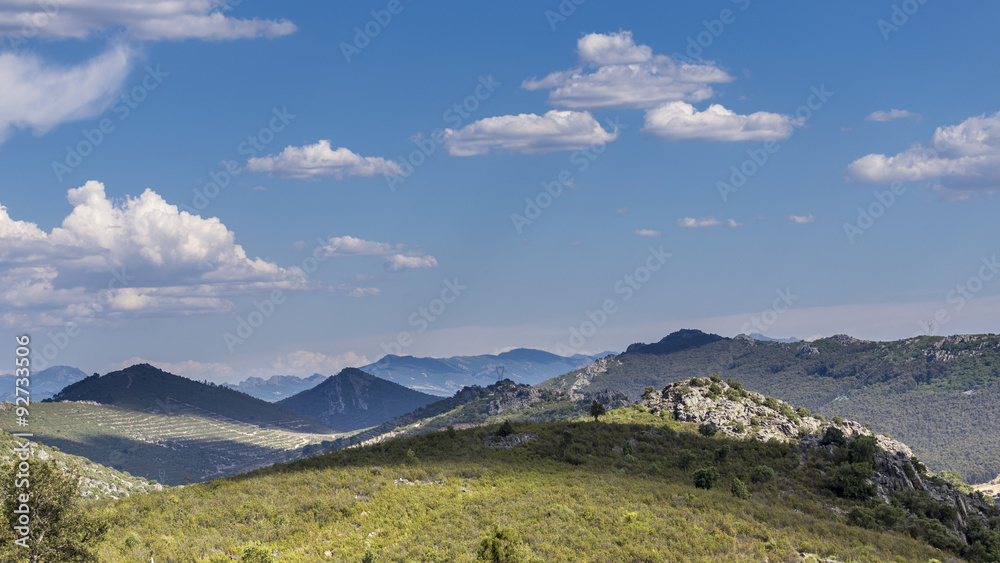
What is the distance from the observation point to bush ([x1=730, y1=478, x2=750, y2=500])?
76250mm

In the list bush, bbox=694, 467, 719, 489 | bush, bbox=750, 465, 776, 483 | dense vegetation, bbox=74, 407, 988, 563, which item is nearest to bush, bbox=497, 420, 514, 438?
dense vegetation, bbox=74, 407, 988, 563

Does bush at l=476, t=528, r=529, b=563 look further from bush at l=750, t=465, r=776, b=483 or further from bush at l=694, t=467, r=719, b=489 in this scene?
bush at l=750, t=465, r=776, b=483

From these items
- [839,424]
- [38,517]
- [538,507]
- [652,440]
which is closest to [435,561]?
[538,507]

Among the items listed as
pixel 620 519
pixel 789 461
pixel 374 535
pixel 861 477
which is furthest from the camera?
pixel 789 461

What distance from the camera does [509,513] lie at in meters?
62.0

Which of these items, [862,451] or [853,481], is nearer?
[853,481]

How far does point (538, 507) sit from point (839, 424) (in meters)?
106

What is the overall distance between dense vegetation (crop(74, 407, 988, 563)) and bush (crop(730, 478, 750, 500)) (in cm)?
24

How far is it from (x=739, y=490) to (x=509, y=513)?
30.3 m

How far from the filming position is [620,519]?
6153 cm

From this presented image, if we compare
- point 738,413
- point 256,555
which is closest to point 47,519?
point 256,555

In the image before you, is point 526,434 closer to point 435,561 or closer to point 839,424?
point 435,561

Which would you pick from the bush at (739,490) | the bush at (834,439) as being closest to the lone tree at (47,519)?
the bush at (739,490)

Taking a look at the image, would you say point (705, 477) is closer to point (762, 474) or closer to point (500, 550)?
point (762, 474)
